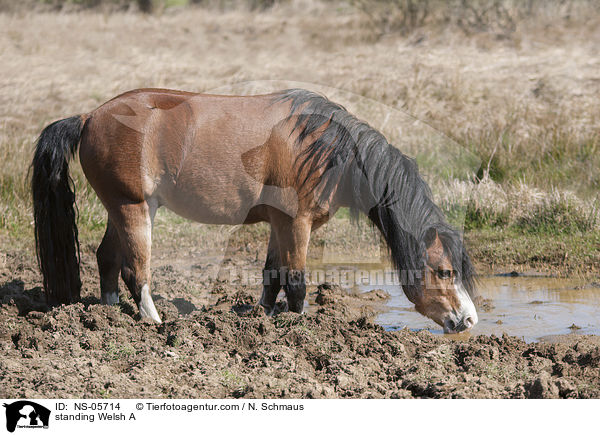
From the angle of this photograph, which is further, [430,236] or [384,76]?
[384,76]

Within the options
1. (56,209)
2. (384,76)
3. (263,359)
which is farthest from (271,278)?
(384,76)

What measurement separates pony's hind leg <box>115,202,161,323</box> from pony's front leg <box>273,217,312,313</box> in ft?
3.13

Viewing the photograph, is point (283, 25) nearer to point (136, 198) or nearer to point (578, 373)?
point (136, 198)

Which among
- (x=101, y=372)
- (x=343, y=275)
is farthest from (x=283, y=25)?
(x=101, y=372)

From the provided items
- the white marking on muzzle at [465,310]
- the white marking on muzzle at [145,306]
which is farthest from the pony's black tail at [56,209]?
the white marking on muzzle at [465,310]

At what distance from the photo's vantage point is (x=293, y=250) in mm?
5102

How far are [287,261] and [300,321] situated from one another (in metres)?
0.48

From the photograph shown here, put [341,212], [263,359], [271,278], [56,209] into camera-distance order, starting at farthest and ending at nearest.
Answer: [341,212] < [271,278] < [56,209] < [263,359]

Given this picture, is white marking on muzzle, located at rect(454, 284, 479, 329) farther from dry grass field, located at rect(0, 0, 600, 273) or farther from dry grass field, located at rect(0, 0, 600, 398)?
dry grass field, located at rect(0, 0, 600, 273)

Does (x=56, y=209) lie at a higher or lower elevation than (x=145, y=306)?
higher

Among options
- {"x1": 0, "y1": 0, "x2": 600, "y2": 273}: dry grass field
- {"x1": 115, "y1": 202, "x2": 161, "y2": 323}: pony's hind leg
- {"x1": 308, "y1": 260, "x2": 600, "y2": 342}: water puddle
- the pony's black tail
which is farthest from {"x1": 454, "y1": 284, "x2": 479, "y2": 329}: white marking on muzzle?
the pony's black tail
